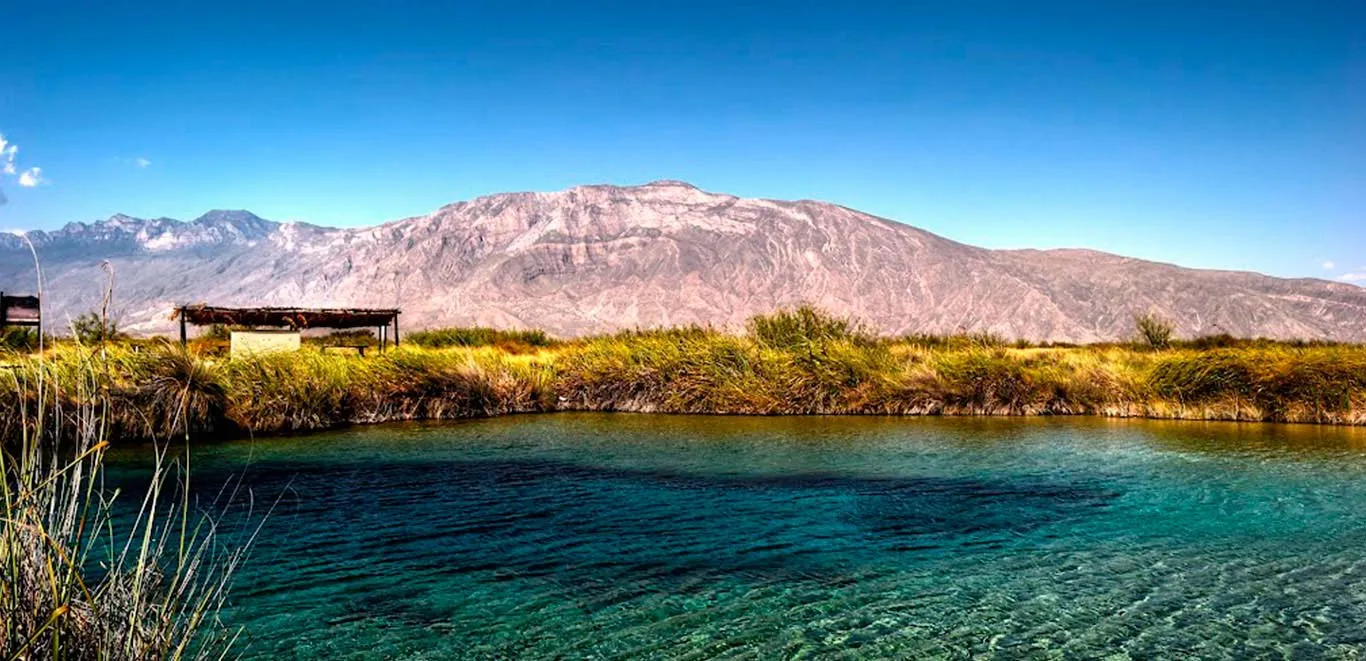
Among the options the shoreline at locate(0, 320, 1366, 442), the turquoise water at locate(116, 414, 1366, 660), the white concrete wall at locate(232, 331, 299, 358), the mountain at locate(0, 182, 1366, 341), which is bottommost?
the turquoise water at locate(116, 414, 1366, 660)

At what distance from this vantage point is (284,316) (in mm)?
29984

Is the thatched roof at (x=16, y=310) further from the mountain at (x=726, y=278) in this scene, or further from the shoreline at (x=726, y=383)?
the mountain at (x=726, y=278)

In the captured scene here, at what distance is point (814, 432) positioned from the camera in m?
16.4

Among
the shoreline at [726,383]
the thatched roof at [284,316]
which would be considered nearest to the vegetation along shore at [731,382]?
the shoreline at [726,383]

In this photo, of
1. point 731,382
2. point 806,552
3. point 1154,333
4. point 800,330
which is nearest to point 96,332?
point 731,382

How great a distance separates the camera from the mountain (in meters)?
125

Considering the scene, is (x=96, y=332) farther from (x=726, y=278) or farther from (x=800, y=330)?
(x=726, y=278)

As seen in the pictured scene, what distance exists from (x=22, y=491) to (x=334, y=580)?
4027mm

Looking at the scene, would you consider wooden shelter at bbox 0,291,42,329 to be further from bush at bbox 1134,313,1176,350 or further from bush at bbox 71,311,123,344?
bush at bbox 1134,313,1176,350

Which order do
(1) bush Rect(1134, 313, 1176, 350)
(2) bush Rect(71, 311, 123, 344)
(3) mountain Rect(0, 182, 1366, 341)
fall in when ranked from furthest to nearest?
(3) mountain Rect(0, 182, 1366, 341), (1) bush Rect(1134, 313, 1176, 350), (2) bush Rect(71, 311, 123, 344)

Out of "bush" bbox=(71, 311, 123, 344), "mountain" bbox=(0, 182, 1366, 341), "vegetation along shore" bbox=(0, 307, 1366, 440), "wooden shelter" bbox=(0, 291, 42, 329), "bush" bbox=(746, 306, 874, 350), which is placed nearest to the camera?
"bush" bbox=(71, 311, 123, 344)

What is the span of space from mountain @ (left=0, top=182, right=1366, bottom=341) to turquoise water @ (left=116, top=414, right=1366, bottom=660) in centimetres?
10464

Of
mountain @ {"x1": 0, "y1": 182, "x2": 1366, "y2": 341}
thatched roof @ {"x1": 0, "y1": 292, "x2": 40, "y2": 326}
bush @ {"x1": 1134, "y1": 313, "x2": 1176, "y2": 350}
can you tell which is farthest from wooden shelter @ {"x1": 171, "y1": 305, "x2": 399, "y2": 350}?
mountain @ {"x1": 0, "y1": 182, "x2": 1366, "y2": 341}

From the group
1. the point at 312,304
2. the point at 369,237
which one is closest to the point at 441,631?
the point at 312,304
